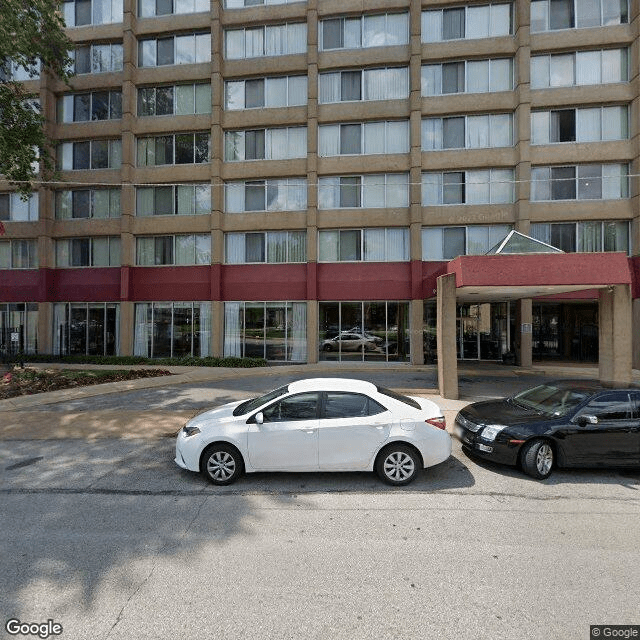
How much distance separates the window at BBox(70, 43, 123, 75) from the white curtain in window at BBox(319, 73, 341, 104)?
37.3ft

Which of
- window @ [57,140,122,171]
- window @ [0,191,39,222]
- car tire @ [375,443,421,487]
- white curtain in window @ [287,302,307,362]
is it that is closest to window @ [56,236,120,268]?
window @ [0,191,39,222]

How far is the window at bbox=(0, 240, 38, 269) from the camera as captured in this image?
2148cm

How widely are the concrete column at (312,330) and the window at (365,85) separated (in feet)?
34.4

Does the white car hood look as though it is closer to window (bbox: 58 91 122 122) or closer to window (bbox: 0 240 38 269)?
window (bbox: 0 240 38 269)

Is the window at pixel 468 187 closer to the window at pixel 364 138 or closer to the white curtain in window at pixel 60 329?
the window at pixel 364 138

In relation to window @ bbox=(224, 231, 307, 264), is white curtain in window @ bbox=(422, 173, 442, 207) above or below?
above

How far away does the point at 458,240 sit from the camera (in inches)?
748

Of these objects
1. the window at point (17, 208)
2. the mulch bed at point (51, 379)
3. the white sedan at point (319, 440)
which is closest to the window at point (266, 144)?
the window at point (17, 208)

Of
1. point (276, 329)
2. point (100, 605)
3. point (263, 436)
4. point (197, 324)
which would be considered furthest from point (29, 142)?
point (100, 605)

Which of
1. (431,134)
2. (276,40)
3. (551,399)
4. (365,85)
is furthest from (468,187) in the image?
(551,399)

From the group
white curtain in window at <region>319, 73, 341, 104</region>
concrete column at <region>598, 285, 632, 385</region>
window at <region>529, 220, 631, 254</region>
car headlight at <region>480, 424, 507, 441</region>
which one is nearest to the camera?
car headlight at <region>480, 424, 507, 441</region>

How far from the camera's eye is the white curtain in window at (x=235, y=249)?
66.0 ft

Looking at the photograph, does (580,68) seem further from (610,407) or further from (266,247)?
(610,407)

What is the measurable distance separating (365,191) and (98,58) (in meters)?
16.7
